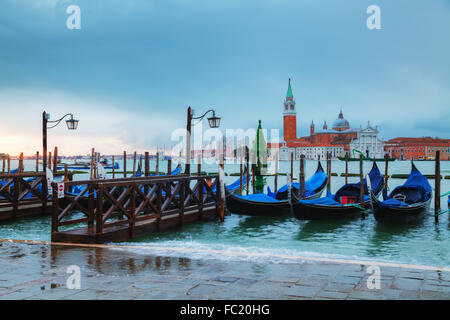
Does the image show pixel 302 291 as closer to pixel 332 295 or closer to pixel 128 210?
pixel 332 295

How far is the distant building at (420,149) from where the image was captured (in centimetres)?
10688

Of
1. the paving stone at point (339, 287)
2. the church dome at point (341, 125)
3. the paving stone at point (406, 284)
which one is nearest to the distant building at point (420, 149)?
the church dome at point (341, 125)

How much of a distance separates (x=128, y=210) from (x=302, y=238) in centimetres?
346

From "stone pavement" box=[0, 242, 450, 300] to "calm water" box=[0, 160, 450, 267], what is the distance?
0.85m

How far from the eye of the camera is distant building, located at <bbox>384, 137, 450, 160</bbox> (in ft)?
351

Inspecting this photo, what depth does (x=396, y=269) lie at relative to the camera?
14.0ft

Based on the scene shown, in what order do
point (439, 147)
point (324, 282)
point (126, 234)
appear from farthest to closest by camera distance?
point (439, 147) < point (126, 234) < point (324, 282)

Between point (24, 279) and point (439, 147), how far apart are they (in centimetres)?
11683

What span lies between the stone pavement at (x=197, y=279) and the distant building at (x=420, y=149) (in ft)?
355

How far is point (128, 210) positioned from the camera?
7852 mm

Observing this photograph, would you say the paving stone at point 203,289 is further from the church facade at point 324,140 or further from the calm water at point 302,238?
the church facade at point 324,140

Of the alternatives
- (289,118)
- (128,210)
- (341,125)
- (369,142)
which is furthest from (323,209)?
(341,125)
